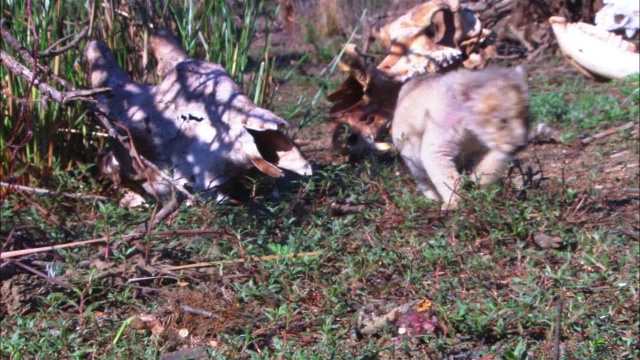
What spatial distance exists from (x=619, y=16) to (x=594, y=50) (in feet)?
2.08

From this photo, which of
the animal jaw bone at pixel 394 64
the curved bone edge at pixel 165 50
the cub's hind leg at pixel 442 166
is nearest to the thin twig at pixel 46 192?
the curved bone edge at pixel 165 50

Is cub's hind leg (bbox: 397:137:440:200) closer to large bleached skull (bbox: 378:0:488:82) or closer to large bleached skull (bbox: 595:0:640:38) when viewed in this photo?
large bleached skull (bbox: 378:0:488:82)

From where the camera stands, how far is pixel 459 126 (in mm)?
4137

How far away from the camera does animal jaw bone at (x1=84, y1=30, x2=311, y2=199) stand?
4.35 meters

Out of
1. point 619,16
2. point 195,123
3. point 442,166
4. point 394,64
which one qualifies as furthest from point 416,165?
point 619,16

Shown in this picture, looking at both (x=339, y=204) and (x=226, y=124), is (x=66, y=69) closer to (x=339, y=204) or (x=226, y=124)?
(x=226, y=124)

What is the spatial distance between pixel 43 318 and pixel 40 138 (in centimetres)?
175

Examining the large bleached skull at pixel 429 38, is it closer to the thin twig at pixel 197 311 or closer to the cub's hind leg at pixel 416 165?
the cub's hind leg at pixel 416 165

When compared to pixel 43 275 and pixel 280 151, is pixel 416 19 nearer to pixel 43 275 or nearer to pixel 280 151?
pixel 280 151

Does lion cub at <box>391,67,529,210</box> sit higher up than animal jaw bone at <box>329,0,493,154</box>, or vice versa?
lion cub at <box>391,67,529,210</box>

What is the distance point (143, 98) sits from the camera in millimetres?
4680

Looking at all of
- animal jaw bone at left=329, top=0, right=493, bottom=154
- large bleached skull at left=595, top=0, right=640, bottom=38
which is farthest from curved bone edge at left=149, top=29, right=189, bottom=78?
large bleached skull at left=595, top=0, right=640, bottom=38

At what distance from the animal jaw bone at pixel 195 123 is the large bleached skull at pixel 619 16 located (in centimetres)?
241

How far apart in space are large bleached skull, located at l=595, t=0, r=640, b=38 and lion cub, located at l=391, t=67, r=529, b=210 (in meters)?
1.61
